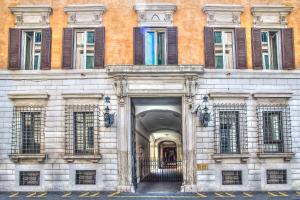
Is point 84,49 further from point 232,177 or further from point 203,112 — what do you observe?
point 232,177

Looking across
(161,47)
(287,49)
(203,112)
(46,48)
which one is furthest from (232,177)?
(46,48)

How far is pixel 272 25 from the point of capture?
67.8ft

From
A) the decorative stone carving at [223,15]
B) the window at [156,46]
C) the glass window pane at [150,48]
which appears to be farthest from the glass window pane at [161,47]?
the decorative stone carving at [223,15]

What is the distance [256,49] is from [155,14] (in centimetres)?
517

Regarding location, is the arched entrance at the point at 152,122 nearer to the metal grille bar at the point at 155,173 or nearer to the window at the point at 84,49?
the metal grille bar at the point at 155,173

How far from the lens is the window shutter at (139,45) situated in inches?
799

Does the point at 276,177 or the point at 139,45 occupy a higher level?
the point at 139,45

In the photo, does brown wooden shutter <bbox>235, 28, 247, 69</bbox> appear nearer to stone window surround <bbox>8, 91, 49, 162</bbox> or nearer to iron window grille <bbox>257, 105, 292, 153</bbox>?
iron window grille <bbox>257, 105, 292, 153</bbox>

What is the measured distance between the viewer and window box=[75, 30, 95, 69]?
20609mm

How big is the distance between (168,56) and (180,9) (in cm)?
240

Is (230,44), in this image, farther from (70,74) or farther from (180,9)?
(70,74)

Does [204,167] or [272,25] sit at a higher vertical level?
[272,25]

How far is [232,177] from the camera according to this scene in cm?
1980

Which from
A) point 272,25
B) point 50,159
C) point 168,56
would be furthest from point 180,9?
point 50,159
